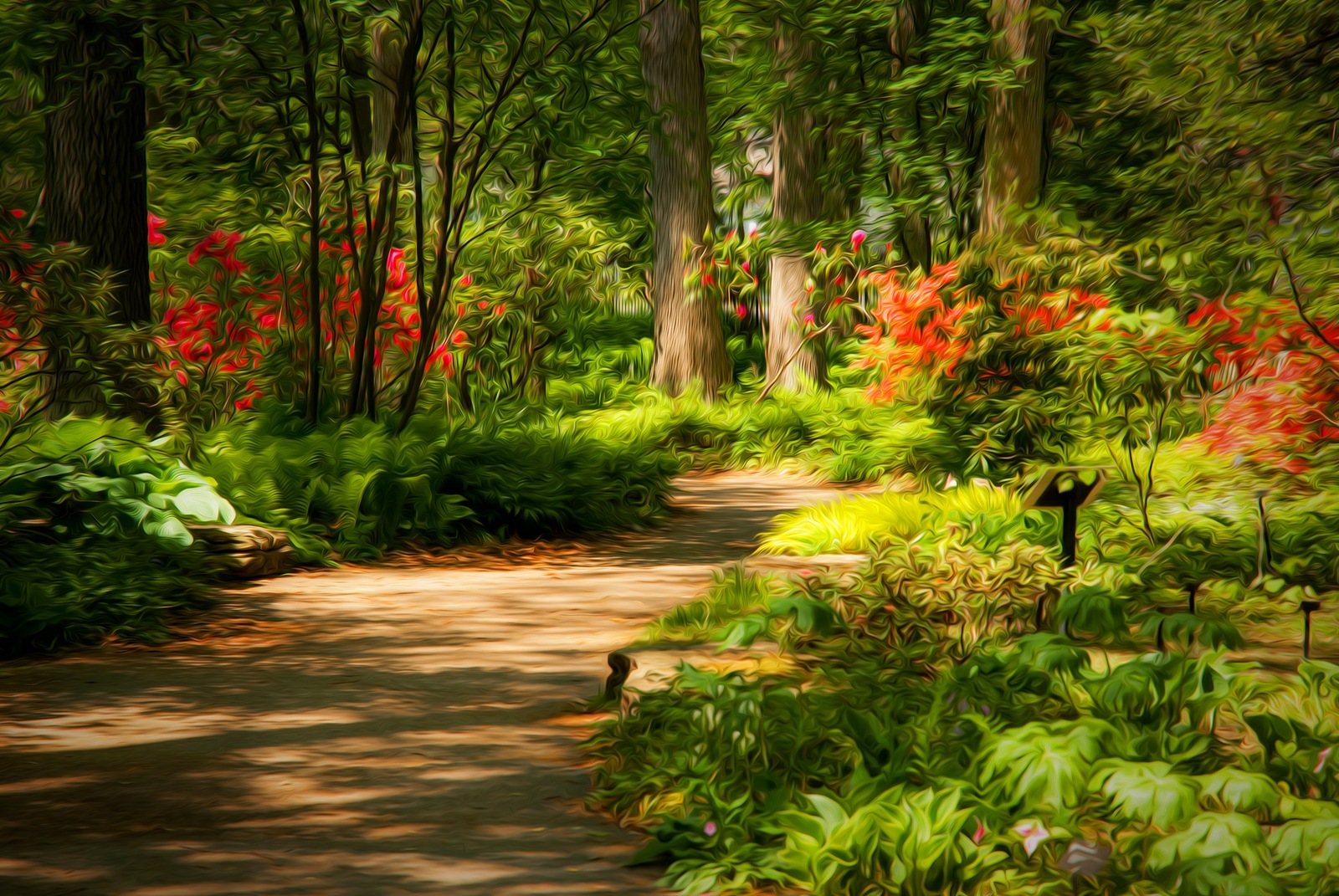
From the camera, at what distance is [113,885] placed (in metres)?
A: 3.21

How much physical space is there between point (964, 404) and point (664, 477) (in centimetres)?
274

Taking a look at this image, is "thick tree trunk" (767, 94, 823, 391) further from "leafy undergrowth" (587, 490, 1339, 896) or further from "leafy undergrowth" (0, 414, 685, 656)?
"leafy undergrowth" (587, 490, 1339, 896)

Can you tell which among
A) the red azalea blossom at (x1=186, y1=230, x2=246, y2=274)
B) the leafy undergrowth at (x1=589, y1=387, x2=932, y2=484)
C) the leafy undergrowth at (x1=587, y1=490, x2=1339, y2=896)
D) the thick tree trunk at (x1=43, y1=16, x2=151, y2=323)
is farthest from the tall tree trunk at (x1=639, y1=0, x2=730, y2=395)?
the leafy undergrowth at (x1=587, y1=490, x2=1339, y2=896)

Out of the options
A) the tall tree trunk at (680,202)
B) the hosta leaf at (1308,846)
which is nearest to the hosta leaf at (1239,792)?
the hosta leaf at (1308,846)

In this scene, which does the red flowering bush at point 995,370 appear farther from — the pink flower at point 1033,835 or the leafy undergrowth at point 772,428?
the pink flower at point 1033,835

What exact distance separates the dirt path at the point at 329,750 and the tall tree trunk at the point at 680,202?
27.3ft

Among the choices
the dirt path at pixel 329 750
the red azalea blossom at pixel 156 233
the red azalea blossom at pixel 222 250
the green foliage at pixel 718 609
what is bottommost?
the dirt path at pixel 329 750

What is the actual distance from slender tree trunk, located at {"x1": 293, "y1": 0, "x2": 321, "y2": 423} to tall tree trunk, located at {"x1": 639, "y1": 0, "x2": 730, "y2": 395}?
6.40 meters

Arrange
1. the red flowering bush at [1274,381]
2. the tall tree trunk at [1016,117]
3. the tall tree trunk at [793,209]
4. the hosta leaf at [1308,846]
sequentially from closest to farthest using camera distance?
the hosta leaf at [1308,846] < the red flowering bush at [1274,381] < the tall tree trunk at [1016,117] < the tall tree trunk at [793,209]

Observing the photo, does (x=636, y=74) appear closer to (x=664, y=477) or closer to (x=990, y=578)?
(x=664, y=477)

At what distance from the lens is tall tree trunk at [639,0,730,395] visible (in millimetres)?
15102

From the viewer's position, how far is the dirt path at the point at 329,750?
3.35 m

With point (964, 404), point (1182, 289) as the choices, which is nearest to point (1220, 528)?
point (1182, 289)

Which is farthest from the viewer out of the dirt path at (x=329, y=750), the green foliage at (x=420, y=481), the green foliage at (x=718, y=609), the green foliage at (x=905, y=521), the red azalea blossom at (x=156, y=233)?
the red azalea blossom at (x=156, y=233)
